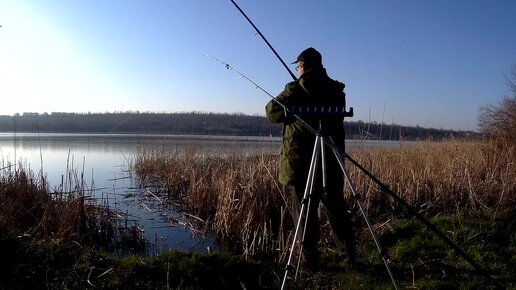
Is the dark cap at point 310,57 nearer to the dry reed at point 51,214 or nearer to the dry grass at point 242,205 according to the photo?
the dry grass at point 242,205

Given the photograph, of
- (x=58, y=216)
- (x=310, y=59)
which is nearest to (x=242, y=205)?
(x=58, y=216)

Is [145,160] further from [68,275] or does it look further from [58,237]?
[68,275]

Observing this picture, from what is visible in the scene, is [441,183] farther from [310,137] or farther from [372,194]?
[310,137]

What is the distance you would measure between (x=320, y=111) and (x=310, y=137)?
1.44ft

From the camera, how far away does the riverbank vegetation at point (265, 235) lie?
13.9 feet

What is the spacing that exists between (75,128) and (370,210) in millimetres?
52365

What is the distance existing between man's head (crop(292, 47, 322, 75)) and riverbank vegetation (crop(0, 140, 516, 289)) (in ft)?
6.51

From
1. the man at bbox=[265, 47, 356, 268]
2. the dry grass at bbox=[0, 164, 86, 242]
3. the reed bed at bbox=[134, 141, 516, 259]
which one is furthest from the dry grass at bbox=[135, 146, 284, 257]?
the dry grass at bbox=[0, 164, 86, 242]

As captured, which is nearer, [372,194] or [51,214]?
[51,214]

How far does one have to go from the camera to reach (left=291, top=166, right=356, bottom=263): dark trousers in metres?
4.32

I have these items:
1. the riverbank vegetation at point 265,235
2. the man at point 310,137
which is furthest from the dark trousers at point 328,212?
the riverbank vegetation at point 265,235

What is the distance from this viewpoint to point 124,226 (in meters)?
7.23

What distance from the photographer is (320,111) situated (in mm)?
3867

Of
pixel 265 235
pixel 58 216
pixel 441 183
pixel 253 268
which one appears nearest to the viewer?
pixel 253 268
